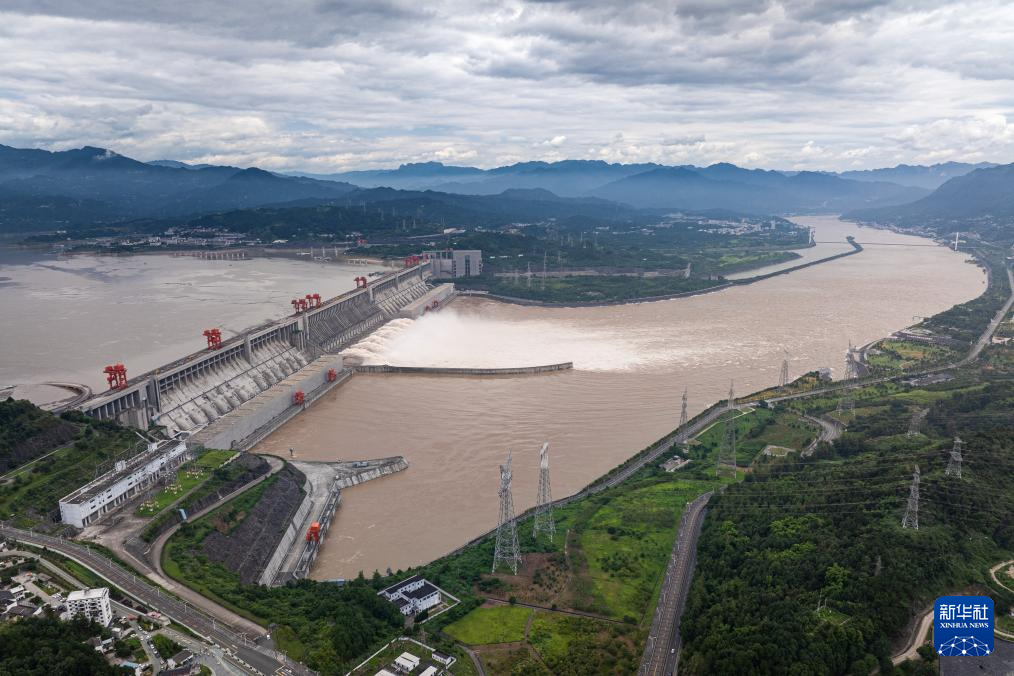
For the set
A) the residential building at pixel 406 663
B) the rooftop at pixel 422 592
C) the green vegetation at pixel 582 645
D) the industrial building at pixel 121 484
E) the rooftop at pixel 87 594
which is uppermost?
the rooftop at pixel 87 594

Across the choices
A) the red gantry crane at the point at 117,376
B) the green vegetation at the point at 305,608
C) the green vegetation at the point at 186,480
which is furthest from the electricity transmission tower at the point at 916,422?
the red gantry crane at the point at 117,376

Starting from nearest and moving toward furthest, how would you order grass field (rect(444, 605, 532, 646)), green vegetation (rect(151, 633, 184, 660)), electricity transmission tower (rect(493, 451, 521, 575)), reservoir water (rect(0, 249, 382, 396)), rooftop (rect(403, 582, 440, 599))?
green vegetation (rect(151, 633, 184, 660))
grass field (rect(444, 605, 532, 646))
rooftop (rect(403, 582, 440, 599))
electricity transmission tower (rect(493, 451, 521, 575))
reservoir water (rect(0, 249, 382, 396))

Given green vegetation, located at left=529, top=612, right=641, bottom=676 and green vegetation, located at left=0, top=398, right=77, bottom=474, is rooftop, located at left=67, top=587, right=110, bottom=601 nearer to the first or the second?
green vegetation, located at left=529, top=612, right=641, bottom=676

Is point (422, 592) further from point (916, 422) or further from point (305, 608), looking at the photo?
point (916, 422)

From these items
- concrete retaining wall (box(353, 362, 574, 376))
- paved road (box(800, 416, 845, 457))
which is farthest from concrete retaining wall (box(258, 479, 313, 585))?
paved road (box(800, 416, 845, 457))

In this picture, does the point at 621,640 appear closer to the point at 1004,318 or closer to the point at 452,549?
the point at 452,549

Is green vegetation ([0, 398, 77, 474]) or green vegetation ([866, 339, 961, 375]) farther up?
green vegetation ([0, 398, 77, 474])

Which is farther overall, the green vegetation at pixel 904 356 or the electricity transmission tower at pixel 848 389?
the green vegetation at pixel 904 356

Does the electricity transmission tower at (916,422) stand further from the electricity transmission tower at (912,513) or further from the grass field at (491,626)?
the grass field at (491,626)
